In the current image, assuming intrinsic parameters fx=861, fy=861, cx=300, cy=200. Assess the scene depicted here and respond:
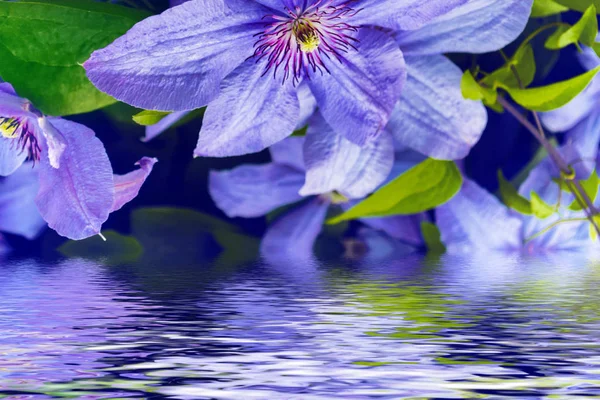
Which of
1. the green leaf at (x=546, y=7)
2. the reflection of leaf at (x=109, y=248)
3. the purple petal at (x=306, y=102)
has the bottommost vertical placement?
the reflection of leaf at (x=109, y=248)

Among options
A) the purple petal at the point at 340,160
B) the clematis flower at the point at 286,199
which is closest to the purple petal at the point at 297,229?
the clematis flower at the point at 286,199

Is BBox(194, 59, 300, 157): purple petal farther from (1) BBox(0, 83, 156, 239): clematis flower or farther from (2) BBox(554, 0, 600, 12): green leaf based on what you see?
(2) BBox(554, 0, 600, 12): green leaf

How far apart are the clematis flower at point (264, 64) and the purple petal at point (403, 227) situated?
0.14 metres

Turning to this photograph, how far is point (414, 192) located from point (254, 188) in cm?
10

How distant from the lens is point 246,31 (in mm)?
298

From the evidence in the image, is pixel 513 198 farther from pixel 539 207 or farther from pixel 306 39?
pixel 306 39

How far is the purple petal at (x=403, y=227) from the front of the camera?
452 mm

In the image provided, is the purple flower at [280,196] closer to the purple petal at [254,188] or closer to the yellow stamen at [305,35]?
the purple petal at [254,188]

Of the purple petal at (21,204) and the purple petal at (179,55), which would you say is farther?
the purple petal at (21,204)

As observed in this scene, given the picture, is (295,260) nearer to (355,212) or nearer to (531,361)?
(355,212)

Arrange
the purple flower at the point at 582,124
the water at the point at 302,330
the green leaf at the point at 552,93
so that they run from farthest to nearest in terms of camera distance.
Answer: the purple flower at the point at 582,124, the green leaf at the point at 552,93, the water at the point at 302,330

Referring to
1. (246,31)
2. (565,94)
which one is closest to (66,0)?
(246,31)

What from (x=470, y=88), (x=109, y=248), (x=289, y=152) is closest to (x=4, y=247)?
(x=109, y=248)

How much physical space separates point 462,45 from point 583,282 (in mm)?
150
